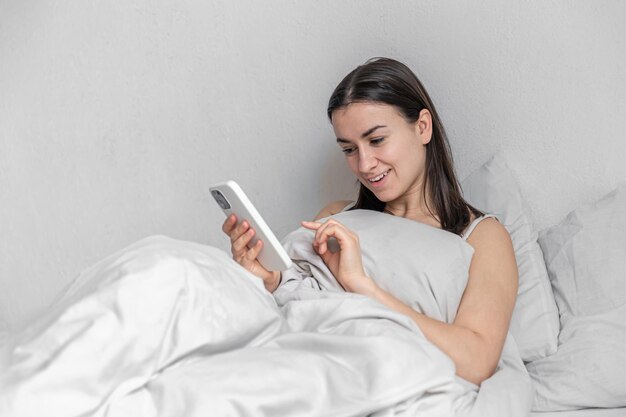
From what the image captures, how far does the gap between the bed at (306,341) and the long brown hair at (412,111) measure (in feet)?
0.50

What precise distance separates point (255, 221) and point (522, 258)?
59 centimetres

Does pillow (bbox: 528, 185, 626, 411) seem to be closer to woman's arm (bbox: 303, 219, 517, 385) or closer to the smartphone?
woman's arm (bbox: 303, 219, 517, 385)

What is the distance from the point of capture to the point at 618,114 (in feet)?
5.49

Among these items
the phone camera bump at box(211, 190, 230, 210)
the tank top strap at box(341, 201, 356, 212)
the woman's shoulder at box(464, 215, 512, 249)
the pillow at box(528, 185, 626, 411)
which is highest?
the phone camera bump at box(211, 190, 230, 210)

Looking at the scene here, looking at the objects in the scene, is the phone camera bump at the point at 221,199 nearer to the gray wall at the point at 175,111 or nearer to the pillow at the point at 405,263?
the pillow at the point at 405,263

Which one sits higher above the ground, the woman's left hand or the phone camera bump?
the phone camera bump

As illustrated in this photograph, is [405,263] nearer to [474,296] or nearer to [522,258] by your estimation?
[474,296]

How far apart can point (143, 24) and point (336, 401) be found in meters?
1.41

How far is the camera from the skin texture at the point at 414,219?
4.36 ft

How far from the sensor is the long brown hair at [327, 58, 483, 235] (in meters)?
1.61

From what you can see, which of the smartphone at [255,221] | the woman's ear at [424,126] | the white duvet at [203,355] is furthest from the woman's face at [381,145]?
the white duvet at [203,355]

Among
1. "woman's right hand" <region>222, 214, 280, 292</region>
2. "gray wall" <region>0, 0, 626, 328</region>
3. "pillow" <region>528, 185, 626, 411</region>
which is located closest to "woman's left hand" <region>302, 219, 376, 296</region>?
"woman's right hand" <region>222, 214, 280, 292</region>

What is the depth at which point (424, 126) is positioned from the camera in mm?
1680

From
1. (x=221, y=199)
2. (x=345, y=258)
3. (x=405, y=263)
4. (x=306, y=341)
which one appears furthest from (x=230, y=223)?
(x=306, y=341)
